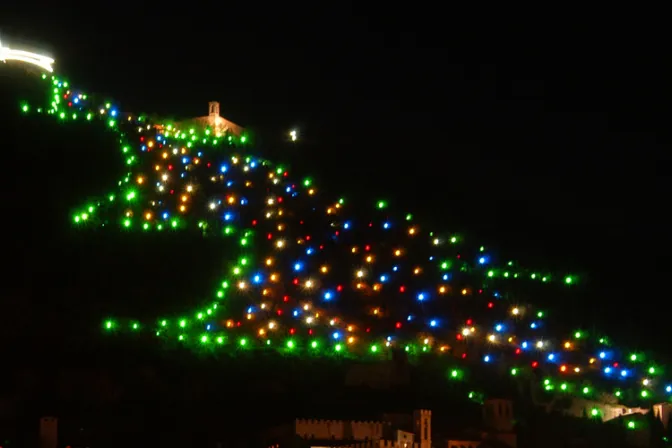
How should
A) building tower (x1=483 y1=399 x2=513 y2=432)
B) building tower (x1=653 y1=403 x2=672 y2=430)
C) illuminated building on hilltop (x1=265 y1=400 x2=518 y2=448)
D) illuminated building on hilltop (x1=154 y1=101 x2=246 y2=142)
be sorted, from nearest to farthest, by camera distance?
illuminated building on hilltop (x1=265 y1=400 x2=518 y2=448)
building tower (x1=483 y1=399 x2=513 y2=432)
building tower (x1=653 y1=403 x2=672 y2=430)
illuminated building on hilltop (x1=154 y1=101 x2=246 y2=142)

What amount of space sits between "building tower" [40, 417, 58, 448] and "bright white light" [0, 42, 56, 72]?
19.0m

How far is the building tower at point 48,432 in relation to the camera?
1912 centimetres

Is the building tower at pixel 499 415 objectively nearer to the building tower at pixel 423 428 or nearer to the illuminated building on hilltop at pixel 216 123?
the building tower at pixel 423 428

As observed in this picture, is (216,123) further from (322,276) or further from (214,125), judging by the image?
(322,276)

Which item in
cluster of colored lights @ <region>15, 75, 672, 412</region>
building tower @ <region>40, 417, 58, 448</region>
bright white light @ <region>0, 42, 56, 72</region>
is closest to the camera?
building tower @ <region>40, 417, 58, 448</region>

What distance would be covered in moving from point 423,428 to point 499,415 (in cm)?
306

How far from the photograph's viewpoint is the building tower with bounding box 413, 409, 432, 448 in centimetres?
2077

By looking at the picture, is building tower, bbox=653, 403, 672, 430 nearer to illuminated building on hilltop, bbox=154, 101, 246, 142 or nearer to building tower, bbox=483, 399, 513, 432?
building tower, bbox=483, 399, 513, 432

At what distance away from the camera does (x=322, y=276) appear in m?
31.6

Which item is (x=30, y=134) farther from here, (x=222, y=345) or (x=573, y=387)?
(x=573, y=387)

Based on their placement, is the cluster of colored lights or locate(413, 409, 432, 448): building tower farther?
the cluster of colored lights

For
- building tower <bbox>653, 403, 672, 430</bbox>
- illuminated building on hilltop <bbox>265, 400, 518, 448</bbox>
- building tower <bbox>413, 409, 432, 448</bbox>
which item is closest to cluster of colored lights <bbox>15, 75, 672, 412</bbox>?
building tower <bbox>653, 403, 672, 430</bbox>

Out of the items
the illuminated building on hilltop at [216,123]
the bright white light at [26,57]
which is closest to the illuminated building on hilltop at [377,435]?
the bright white light at [26,57]

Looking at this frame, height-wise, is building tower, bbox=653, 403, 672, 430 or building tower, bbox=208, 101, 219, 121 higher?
building tower, bbox=208, 101, 219, 121
